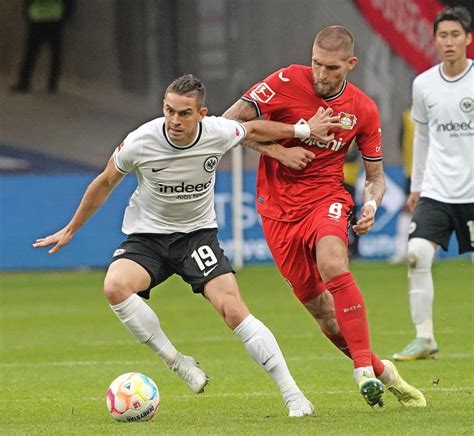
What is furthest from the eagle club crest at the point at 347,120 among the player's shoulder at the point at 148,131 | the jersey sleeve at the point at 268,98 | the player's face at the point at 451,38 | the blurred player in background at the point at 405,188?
the blurred player in background at the point at 405,188

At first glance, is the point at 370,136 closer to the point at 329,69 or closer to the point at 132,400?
the point at 329,69

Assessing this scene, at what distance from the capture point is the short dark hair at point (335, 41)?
8.30 meters

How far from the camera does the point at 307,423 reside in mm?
7453

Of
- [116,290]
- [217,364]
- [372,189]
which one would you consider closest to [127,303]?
[116,290]

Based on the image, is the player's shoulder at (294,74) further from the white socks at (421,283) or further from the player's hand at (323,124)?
the white socks at (421,283)

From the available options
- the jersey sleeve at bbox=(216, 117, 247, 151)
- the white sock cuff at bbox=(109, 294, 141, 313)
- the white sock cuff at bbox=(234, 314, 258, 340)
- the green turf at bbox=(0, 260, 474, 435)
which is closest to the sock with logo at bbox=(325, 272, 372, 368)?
the green turf at bbox=(0, 260, 474, 435)

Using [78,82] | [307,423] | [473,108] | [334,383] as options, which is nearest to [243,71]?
[78,82]

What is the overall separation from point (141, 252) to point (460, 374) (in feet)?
8.67

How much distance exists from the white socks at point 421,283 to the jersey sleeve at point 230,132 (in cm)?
274

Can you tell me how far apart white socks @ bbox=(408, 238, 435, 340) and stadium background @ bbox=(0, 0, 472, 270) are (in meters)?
11.1

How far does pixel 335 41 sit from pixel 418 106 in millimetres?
2619

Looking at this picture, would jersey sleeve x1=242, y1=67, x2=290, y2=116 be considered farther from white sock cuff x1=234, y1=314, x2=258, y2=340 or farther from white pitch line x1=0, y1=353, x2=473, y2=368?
white pitch line x1=0, y1=353, x2=473, y2=368

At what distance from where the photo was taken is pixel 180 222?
8359 mm

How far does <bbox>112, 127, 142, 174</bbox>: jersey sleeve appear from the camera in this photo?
8.02 meters
